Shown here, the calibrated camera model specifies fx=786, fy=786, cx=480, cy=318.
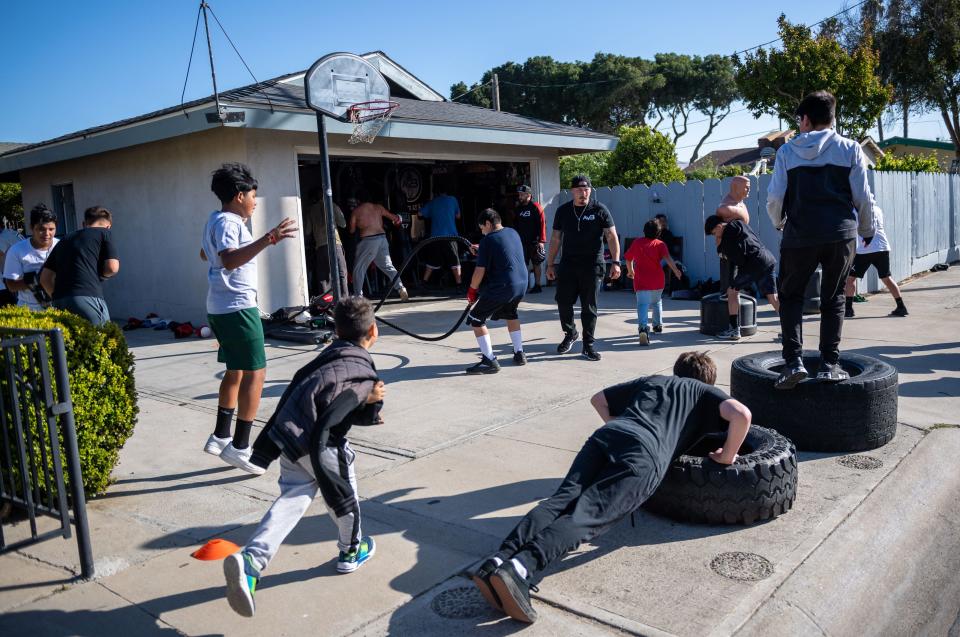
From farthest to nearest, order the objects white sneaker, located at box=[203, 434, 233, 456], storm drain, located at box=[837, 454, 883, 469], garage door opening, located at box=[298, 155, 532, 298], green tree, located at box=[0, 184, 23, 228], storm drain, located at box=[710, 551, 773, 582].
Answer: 1. green tree, located at box=[0, 184, 23, 228]
2. garage door opening, located at box=[298, 155, 532, 298]
3. white sneaker, located at box=[203, 434, 233, 456]
4. storm drain, located at box=[837, 454, 883, 469]
5. storm drain, located at box=[710, 551, 773, 582]

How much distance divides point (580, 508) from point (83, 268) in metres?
4.68

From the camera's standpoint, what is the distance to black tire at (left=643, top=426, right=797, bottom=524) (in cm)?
399

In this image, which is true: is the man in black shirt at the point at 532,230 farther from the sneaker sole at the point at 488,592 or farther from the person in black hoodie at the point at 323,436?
the sneaker sole at the point at 488,592

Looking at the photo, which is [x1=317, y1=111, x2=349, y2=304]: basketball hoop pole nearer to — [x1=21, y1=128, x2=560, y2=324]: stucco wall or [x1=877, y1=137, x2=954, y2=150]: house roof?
[x1=21, y1=128, x2=560, y2=324]: stucco wall

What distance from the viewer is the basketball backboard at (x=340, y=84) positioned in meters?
8.77

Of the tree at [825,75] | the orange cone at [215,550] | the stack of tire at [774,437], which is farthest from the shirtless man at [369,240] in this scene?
the tree at [825,75]

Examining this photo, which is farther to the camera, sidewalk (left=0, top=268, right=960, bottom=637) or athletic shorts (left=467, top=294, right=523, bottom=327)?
athletic shorts (left=467, top=294, right=523, bottom=327)

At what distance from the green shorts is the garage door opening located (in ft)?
33.1

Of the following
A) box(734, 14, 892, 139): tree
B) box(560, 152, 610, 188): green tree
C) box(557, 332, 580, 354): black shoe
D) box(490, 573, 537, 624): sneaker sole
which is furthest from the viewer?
box(560, 152, 610, 188): green tree

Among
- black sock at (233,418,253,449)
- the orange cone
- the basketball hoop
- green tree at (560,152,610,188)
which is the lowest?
the orange cone

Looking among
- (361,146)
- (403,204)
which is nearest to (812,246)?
(361,146)

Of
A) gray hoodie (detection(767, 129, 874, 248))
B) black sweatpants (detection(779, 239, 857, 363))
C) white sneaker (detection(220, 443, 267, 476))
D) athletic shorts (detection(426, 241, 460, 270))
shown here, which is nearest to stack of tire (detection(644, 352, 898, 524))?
black sweatpants (detection(779, 239, 857, 363))

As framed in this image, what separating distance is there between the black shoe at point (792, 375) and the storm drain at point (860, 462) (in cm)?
56

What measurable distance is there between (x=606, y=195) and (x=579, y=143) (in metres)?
1.16
